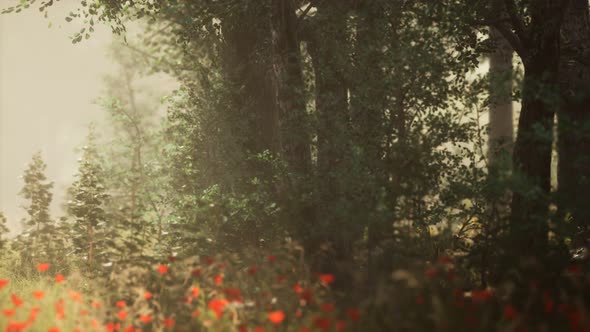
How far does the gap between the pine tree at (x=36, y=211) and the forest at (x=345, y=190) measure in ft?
0.18

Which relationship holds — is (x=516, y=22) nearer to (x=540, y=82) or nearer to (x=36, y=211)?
(x=540, y=82)

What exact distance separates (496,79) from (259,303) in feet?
14.7

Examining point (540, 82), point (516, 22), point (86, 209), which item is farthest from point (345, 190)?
point (86, 209)

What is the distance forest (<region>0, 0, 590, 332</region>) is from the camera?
623 cm

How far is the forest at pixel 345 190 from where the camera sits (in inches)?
245

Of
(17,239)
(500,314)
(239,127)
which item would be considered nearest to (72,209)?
(17,239)

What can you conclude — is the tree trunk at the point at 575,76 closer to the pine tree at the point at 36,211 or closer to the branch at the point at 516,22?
the branch at the point at 516,22

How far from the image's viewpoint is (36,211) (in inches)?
546

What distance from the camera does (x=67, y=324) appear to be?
6.60 meters

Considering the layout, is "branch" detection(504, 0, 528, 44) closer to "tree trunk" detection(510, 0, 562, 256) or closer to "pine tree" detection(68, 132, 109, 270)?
"tree trunk" detection(510, 0, 562, 256)

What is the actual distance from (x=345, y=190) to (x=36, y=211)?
29.5 feet

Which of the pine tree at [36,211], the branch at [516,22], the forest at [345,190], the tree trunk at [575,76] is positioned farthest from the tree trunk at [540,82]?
the pine tree at [36,211]

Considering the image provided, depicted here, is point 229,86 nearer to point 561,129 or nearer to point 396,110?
point 396,110

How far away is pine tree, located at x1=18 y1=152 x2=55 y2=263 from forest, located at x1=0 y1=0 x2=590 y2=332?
55mm
